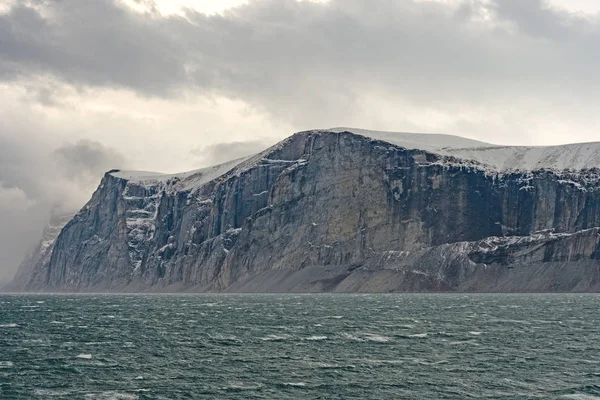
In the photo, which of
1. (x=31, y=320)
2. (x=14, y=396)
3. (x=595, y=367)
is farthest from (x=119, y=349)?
(x=31, y=320)

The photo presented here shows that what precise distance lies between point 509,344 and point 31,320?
79.2m

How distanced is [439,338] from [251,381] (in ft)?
118

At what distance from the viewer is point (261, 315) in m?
152

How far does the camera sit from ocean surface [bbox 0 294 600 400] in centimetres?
6569

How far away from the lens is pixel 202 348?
9175cm

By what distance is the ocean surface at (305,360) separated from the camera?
216 feet

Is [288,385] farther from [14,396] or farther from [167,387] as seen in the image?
[14,396]

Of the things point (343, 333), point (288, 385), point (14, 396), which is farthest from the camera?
point (343, 333)

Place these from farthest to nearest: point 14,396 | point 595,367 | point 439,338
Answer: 1. point 439,338
2. point 595,367
3. point 14,396

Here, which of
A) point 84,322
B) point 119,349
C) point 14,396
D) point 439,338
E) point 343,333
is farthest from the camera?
Result: point 84,322

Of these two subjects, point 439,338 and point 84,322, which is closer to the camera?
point 439,338

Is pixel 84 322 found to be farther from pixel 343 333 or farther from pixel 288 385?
pixel 288 385

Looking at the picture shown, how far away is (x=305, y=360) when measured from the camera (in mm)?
81125

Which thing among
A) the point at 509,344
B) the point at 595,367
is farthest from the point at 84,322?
the point at 595,367
